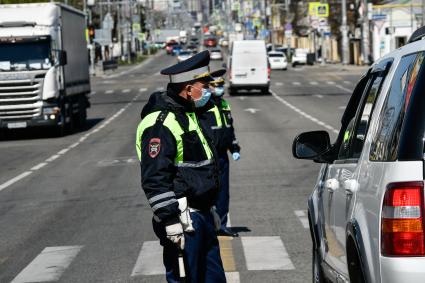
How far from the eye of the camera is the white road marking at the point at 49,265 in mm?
10867

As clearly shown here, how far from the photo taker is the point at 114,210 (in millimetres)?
15930

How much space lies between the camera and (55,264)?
Result: 1163cm

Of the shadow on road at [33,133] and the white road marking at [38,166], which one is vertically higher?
the white road marking at [38,166]

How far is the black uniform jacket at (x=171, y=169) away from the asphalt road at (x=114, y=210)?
132 inches

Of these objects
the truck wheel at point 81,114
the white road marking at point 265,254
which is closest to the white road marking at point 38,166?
the white road marking at point 265,254

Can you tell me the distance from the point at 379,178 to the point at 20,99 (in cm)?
2792

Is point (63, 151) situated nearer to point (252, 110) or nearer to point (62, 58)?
point (62, 58)

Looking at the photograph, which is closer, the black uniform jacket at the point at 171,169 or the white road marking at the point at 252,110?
the black uniform jacket at the point at 171,169

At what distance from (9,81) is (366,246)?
2762 centimetres

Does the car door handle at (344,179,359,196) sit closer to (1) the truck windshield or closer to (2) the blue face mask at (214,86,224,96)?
(2) the blue face mask at (214,86,224,96)

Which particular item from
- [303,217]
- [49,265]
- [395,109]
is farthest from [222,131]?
[395,109]

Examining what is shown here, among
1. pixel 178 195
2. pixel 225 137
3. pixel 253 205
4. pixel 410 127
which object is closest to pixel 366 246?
pixel 410 127

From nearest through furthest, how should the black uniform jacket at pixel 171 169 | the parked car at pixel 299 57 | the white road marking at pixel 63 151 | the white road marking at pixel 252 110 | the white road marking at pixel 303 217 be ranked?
the black uniform jacket at pixel 171 169 < the white road marking at pixel 303 217 < the white road marking at pixel 63 151 < the white road marking at pixel 252 110 < the parked car at pixel 299 57

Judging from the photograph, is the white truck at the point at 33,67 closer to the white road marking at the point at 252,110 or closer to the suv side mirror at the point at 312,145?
the white road marking at the point at 252,110
